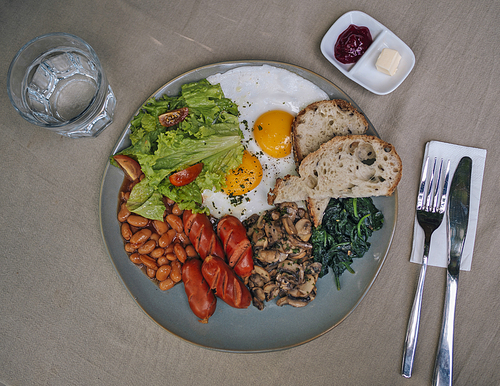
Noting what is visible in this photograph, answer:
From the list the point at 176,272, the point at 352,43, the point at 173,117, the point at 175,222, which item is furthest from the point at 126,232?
the point at 352,43

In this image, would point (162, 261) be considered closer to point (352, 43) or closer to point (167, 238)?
point (167, 238)

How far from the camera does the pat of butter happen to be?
6.70 ft

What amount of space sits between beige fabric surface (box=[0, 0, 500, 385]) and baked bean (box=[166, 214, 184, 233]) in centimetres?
63

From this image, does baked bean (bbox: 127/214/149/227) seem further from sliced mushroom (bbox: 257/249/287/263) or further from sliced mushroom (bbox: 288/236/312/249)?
sliced mushroom (bbox: 288/236/312/249)

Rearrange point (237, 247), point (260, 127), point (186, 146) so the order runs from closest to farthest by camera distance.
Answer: point (186, 146), point (237, 247), point (260, 127)

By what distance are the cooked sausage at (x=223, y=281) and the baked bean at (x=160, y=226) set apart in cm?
39

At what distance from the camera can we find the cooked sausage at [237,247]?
6.71ft

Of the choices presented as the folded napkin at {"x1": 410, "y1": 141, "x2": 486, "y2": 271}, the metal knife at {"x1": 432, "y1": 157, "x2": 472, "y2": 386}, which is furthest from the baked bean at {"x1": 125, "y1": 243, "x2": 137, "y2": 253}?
the metal knife at {"x1": 432, "y1": 157, "x2": 472, "y2": 386}

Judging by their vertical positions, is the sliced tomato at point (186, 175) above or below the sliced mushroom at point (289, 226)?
above

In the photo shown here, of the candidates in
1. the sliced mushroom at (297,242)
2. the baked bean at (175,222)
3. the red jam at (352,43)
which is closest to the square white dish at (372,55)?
the red jam at (352,43)

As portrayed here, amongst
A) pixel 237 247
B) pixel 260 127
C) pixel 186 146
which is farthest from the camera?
pixel 260 127

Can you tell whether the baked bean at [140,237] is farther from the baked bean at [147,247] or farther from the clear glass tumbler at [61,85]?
the clear glass tumbler at [61,85]

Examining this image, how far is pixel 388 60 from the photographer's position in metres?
2.05

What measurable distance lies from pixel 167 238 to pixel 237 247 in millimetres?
520
